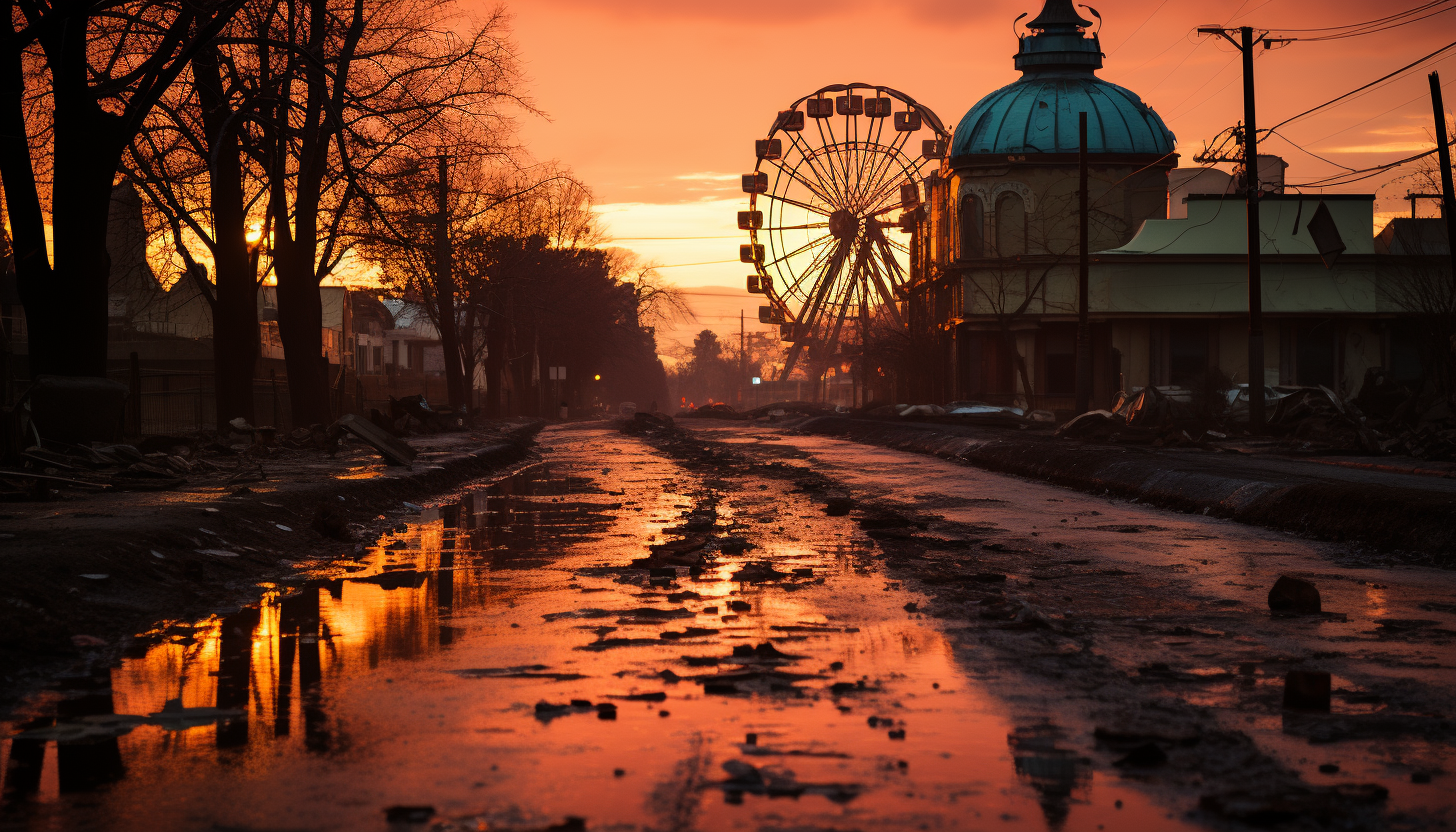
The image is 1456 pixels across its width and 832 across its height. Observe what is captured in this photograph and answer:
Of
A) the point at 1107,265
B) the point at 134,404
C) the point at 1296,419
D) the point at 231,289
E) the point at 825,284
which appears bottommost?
the point at 1296,419

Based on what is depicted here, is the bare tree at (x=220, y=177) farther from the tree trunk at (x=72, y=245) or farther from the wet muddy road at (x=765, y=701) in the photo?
the wet muddy road at (x=765, y=701)

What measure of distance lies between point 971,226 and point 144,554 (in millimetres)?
52497

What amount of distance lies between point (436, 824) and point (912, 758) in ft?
5.36

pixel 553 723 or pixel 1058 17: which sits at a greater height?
pixel 1058 17

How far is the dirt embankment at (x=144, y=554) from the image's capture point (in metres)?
7.05

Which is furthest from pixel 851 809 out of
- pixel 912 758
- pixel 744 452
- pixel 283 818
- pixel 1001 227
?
pixel 1001 227

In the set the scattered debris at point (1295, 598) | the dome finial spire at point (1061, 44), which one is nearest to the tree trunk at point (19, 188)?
the scattered debris at point (1295, 598)

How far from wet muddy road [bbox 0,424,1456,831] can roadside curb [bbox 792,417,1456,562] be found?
171 cm

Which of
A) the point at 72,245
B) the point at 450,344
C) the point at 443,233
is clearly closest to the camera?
the point at 72,245

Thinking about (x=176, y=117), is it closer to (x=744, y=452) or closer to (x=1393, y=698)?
(x=744, y=452)

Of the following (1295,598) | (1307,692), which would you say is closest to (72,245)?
(1295,598)

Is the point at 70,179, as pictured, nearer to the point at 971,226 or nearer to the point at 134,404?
the point at 134,404

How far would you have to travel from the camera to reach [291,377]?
29.2 meters

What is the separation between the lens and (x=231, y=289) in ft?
89.3
